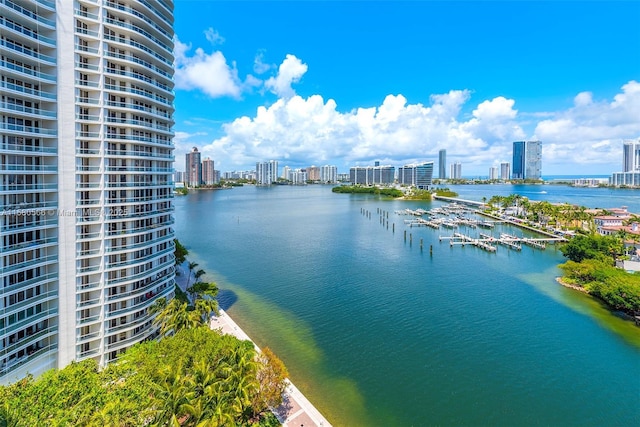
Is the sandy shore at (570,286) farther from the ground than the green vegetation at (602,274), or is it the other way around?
the green vegetation at (602,274)

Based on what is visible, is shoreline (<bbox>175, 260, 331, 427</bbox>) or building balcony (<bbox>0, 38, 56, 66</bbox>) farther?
shoreline (<bbox>175, 260, 331, 427</bbox>)

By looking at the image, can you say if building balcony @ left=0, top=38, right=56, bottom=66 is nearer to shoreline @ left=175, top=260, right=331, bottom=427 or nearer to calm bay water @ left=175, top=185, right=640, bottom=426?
shoreline @ left=175, top=260, right=331, bottom=427

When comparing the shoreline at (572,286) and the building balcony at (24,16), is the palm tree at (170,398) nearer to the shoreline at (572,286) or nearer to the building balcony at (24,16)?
the building balcony at (24,16)

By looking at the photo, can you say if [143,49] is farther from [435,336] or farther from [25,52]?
[435,336]

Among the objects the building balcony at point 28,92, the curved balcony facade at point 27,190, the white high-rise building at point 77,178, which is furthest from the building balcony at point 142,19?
the building balcony at point 28,92

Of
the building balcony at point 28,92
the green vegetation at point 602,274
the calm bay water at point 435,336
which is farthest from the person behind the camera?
the green vegetation at point 602,274

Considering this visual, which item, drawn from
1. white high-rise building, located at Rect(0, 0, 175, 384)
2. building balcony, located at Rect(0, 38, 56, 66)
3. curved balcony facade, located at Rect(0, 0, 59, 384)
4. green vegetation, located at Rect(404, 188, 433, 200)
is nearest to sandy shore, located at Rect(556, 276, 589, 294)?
white high-rise building, located at Rect(0, 0, 175, 384)

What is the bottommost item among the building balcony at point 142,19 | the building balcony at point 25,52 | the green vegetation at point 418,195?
the green vegetation at point 418,195

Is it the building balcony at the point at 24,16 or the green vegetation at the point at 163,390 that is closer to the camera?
the green vegetation at the point at 163,390
